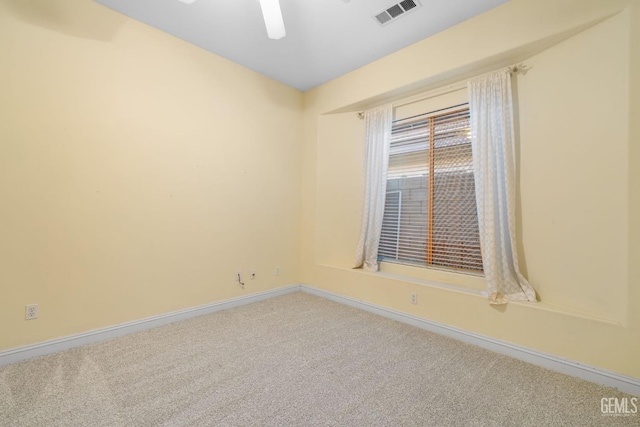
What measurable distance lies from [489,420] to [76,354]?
300cm

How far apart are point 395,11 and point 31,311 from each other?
13.0 feet

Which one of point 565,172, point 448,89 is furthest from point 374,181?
point 565,172

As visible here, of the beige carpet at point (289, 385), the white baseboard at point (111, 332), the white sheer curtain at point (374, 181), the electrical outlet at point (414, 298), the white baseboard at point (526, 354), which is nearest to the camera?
the beige carpet at point (289, 385)

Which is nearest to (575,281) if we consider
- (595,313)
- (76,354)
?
(595,313)

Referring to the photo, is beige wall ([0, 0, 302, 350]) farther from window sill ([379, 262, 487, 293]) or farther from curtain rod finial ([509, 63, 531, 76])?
curtain rod finial ([509, 63, 531, 76])

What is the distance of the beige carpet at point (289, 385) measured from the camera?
1543mm

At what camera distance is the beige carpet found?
1.54m

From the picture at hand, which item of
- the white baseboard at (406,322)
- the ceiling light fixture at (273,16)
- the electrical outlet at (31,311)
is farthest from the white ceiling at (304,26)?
the white baseboard at (406,322)

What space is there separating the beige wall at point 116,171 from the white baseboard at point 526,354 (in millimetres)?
1915

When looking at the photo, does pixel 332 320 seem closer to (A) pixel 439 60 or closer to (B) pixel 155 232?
(B) pixel 155 232

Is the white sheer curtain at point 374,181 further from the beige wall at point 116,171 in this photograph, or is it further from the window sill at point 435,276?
the beige wall at point 116,171

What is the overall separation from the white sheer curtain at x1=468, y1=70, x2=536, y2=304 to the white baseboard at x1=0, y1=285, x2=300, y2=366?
2.73 m

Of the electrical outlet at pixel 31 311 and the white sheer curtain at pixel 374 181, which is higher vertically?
the white sheer curtain at pixel 374 181

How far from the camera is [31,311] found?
7.00 ft
